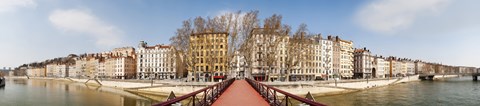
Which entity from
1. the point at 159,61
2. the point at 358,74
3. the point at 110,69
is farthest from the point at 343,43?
the point at 110,69

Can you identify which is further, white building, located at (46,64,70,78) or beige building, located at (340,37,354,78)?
white building, located at (46,64,70,78)

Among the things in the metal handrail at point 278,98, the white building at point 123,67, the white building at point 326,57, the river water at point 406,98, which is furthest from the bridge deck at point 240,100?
the white building at point 123,67

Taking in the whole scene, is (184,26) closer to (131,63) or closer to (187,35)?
(187,35)

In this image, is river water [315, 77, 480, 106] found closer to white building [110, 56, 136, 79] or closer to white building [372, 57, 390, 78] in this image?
white building [372, 57, 390, 78]

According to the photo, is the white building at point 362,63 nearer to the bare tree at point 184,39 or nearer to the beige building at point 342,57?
the beige building at point 342,57

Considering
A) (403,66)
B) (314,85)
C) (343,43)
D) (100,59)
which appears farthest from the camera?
(403,66)

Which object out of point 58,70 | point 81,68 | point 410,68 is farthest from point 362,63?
point 58,70

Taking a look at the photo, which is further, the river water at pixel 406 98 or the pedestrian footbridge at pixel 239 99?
the river water at pixel 406 98

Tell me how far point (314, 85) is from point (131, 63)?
84508 mm

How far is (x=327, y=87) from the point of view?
59.0 meters

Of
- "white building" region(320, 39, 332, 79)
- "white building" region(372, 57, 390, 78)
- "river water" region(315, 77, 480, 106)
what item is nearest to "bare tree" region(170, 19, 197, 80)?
"river water" region(315, 77, 480, 106)

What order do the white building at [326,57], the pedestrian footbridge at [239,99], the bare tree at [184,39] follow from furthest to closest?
the white building at [326,57], the bare tree at [184,39], the pedestrian footbridge at [239,99]

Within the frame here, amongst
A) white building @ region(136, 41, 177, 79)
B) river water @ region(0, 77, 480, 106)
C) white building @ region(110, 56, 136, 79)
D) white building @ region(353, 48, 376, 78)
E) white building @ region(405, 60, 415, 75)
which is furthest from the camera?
white building @ region(405, 60, 415, 75)

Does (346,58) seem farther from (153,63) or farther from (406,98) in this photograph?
(153,63)
